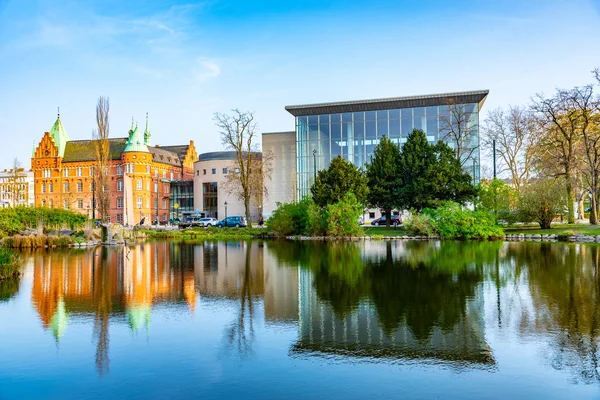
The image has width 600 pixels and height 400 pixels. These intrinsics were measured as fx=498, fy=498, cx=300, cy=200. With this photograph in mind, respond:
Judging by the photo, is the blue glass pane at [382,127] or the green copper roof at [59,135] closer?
the blue glass pane at [382,127]

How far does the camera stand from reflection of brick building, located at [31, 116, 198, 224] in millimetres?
85500

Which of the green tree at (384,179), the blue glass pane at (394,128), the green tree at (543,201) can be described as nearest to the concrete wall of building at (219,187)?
the blue glass pane at (394,128)

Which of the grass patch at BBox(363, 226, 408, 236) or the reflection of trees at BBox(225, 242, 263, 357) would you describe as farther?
the grass patch at BBox(363, 226, 408, 236)

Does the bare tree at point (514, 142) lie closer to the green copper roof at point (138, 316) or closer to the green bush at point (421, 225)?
the green bush at point (421, 225)

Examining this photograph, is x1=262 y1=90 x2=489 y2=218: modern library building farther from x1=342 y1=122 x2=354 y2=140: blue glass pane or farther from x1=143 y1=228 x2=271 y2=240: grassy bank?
x1=143 y1=228 x2=271 y2=240: grassy bank

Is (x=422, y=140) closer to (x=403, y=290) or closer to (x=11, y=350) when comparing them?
(x=403, y=290)

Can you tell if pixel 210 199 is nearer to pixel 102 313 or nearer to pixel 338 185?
pixel 338 185

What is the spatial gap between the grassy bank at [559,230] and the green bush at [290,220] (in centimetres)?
1705

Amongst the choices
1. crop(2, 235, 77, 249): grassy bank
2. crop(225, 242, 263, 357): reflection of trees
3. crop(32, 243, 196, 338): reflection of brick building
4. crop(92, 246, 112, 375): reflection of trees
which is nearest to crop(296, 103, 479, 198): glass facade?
crop(2, 235, 77, 249): grassy bank

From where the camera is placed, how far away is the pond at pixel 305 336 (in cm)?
655

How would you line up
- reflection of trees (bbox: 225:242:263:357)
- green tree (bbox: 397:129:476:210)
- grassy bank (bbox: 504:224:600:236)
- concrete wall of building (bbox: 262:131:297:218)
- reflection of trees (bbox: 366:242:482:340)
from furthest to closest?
concrete wall of building (bbox: 262:131:297:218)
green tree (bbox: 397:129:476:210)
grassy bank (bbox: 504:224:600:236)
reflection of trees (bbox: 366:242:482:340)
reflection of trees (bbox: 225:242:263:357)

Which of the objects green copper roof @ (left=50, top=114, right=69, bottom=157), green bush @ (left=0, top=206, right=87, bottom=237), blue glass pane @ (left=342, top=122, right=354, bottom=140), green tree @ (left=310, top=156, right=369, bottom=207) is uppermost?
green copper roof @ (left=50, top=114, right=69, bottom=157)

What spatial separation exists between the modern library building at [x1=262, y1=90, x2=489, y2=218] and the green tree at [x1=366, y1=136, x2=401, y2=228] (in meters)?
13.9

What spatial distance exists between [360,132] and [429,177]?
23377 millimetres
